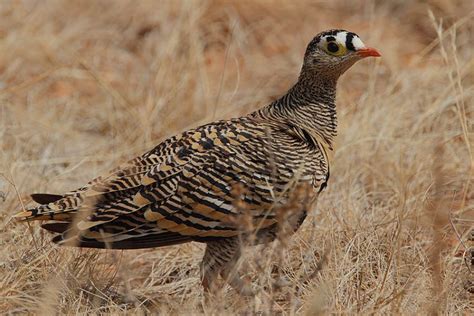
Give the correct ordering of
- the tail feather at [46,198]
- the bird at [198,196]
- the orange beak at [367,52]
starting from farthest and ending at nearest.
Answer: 1. the orange beak at [367,52]
2. the tail feather at [46,198]
3. the bird at [198,196]

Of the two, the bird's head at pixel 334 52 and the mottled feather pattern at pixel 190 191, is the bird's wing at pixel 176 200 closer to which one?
the mottled feather pattern at pixel 190 191

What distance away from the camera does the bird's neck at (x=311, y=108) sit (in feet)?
15.3

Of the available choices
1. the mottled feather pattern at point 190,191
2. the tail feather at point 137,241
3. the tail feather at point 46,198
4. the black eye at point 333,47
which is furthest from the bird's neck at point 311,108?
the tail feather at point 46,198

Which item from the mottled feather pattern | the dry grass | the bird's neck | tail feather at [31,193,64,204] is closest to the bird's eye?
the bird's neck

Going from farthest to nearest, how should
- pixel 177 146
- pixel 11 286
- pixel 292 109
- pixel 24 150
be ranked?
pixel 24 150
pixel 292 109
pixel 177 146
pixel 11 286

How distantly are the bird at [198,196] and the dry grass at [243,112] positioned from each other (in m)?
0.20

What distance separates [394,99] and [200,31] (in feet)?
7.54

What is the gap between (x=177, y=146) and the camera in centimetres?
432

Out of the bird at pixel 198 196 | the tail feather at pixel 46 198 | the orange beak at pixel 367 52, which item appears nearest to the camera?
the bird at pixel 198 196

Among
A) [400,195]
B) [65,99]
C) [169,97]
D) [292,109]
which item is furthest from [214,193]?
[65,99]

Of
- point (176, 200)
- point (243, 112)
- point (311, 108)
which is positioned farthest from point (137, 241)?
point (243, 112)

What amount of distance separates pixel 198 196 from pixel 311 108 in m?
0.91

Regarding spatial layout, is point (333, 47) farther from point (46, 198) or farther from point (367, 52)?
point (46, 198)

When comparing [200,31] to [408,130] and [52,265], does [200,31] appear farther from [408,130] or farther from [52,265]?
[52,265]
